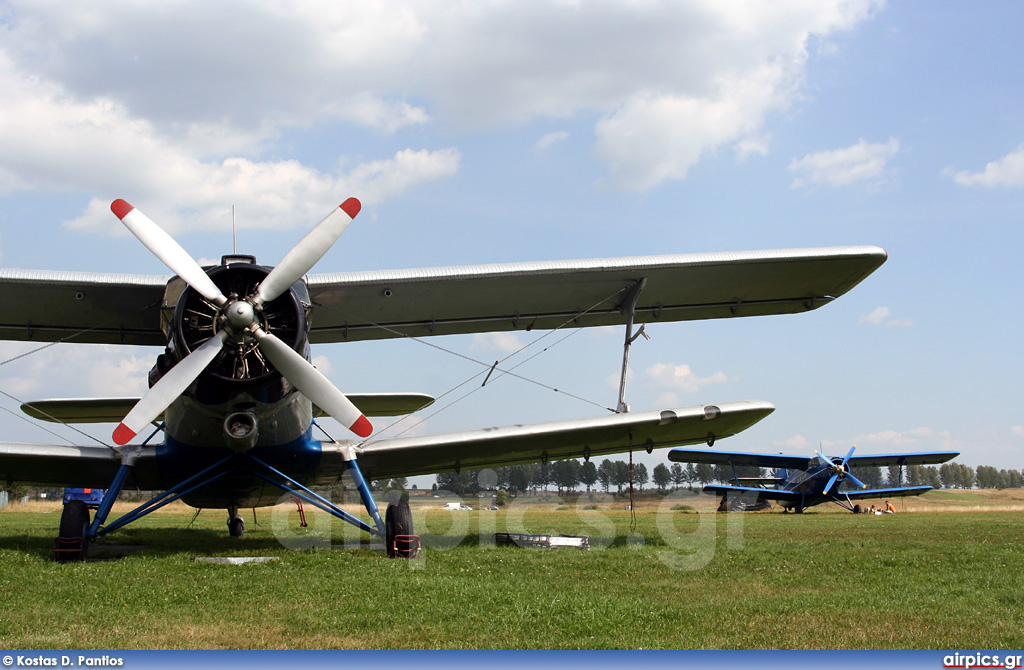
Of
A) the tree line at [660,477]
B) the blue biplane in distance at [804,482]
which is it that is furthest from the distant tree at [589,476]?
the blue biplane in distance at [804,482]

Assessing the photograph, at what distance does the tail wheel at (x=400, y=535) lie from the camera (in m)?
8.73

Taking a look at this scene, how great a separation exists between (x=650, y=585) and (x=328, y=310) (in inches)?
227

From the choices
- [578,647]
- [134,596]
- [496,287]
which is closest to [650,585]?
[578,647]

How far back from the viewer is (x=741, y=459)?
31.9 metres

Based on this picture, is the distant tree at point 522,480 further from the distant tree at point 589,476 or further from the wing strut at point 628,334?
the wing strut at point 628,334

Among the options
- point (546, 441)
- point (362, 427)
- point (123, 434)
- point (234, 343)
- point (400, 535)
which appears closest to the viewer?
point (123, 434)

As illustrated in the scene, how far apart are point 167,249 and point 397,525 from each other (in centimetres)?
386

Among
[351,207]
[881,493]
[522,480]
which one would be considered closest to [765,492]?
[881,493]

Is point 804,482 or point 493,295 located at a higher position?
point 493,295

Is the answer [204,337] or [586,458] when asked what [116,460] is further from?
[586,458]

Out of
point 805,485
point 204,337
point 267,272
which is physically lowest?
point 805,485

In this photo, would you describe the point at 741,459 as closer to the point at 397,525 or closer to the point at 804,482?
the point at 804,482

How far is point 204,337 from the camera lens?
25.1 feet

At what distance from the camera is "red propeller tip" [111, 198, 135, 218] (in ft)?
25.6
